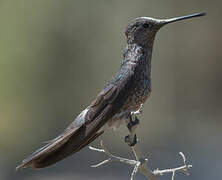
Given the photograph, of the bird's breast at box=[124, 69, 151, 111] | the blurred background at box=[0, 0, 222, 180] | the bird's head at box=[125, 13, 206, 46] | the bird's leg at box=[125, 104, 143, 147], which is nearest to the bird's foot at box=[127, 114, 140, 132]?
the bird's leg at box=[125, 104, 143, 147]

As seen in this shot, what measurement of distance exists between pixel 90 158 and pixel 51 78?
1.22 m

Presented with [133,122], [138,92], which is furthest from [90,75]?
[133,122]

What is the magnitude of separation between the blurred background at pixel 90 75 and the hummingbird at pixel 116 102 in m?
4.10

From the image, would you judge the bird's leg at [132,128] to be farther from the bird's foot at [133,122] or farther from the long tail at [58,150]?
the long tail at [58,150]

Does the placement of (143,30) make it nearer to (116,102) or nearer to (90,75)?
(116,102)

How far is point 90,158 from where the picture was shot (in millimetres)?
7387

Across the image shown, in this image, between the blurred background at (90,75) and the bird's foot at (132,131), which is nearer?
the bird's foot at (132,131)

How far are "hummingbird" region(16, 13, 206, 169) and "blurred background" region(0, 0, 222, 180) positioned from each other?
4.10m

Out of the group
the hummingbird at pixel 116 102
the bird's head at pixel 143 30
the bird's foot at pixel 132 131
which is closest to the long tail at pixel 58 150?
the hummingbird at pixel 116 102

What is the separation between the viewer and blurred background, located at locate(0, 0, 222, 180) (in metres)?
7.16

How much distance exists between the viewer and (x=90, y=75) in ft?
24.9

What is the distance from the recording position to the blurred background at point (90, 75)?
23.5 ft

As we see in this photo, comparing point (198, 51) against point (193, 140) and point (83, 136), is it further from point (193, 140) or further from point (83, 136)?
point (83, 136)

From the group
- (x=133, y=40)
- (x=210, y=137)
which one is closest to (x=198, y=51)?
(x=210, y=137)
